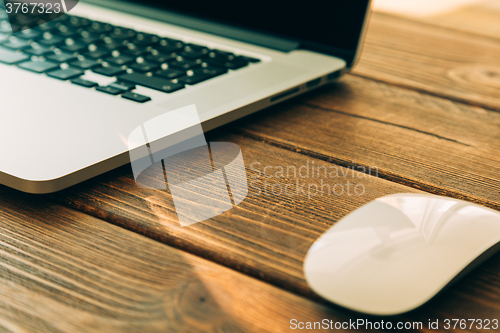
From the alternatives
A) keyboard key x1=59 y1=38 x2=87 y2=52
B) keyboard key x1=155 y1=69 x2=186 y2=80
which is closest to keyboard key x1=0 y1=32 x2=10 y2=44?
keyboard key x1=59 y1=38 x2=87 y2=52

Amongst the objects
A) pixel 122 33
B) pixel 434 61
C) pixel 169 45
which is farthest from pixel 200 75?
pixel 434 61

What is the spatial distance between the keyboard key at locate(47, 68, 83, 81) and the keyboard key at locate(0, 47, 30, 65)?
8 cm

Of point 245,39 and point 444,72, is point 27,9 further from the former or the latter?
point 444,72

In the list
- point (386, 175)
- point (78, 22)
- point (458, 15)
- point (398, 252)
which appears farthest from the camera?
point (458, 15)

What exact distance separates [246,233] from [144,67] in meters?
0.33

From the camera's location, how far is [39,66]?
0.60 meters

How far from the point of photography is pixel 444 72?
2.66 ft

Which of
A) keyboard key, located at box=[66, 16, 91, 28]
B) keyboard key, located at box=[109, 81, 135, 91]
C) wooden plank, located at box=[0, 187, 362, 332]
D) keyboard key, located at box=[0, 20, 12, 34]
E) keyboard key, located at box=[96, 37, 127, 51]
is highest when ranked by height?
keyboard key, located at box=[66, 16, 91, 28]

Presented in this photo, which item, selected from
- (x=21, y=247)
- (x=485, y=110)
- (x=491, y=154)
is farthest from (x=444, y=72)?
(x=21, y=247)

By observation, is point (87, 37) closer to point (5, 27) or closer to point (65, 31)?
point (65, 31)

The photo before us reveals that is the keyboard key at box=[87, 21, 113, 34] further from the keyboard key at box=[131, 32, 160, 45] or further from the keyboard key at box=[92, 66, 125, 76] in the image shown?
the keyboard key at box=[92, 66, 125, 76]

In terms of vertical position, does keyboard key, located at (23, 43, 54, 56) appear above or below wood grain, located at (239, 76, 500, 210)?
above

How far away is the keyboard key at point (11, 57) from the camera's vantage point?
618 mm

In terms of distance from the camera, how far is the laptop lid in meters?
0.68
